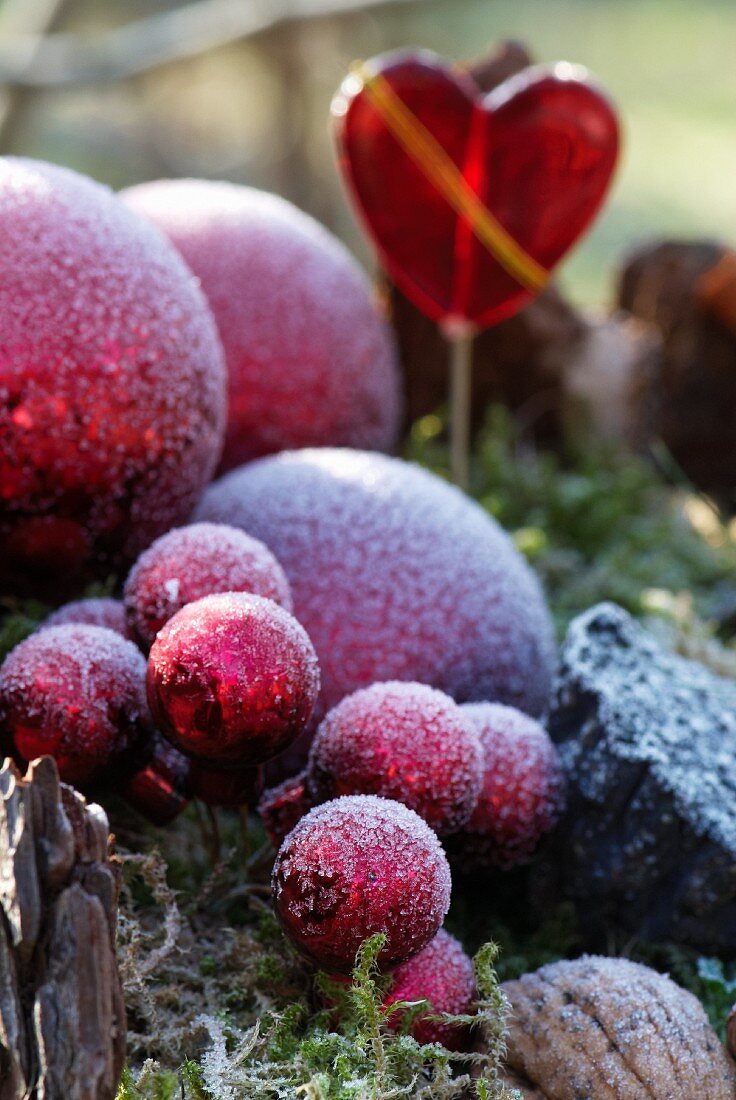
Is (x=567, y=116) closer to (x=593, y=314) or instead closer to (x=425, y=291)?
(x=425, y=291)

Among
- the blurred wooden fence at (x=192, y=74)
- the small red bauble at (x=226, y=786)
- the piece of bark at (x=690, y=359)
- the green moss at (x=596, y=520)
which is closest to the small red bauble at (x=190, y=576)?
the small red bauble at (x=226, y=786)

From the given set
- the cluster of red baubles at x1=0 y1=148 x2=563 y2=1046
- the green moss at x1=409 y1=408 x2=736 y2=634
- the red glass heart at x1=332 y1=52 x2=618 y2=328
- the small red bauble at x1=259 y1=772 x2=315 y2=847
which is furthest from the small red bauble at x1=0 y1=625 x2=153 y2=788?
the red glass heart at x1=332 y1=52 x2=618 y2=328

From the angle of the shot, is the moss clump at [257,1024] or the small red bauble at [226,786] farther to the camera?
the small red bauble at [226,786]

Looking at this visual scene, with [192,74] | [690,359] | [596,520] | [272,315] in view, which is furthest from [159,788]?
[192,74]

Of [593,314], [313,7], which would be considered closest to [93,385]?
[593,314]

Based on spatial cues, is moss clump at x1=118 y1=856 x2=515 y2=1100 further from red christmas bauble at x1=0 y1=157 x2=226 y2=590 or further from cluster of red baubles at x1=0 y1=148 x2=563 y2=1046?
red christmas bauble at x1=0 y1=157 x2=226 y2=590

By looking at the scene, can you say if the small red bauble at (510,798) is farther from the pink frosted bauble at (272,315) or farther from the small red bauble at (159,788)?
the pink frosted bauble at (272,315)
